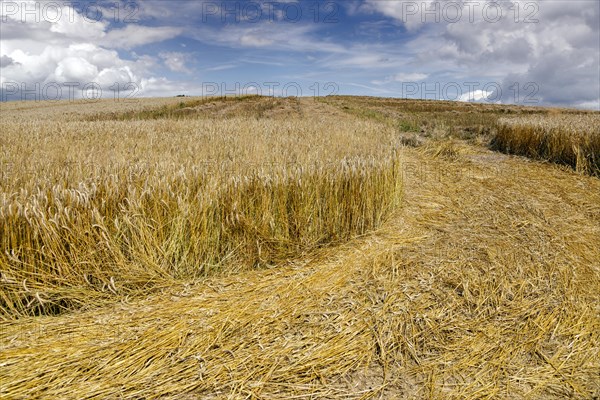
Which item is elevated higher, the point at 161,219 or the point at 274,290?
the point at 161,219

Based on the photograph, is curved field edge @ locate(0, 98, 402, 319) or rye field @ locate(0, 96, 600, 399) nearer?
rye field @ locate(0, 96, 600, 399)

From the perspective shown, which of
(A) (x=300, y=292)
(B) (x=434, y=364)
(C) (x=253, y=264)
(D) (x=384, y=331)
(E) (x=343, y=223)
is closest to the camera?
(B) (x=434, y=364)

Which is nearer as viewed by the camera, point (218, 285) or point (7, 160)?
point (218, 285)

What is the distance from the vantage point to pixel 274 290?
2674mm

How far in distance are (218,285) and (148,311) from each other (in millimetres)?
551

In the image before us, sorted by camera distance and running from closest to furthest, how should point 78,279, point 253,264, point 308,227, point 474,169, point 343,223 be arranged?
point 78,279
point 253,264
point 308,227
point 343,223
point 474,169

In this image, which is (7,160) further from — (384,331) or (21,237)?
(384,331)

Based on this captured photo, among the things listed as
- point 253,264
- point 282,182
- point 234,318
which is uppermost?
point 282,182

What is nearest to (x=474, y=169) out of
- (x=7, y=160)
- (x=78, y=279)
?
(x=78, y=279)

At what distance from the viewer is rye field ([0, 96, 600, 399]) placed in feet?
6.33

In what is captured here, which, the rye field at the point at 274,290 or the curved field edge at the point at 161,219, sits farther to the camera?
the curved field edge at the point at 161,219

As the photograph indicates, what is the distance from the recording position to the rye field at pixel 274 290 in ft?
6.33

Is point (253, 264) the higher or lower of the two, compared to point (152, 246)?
lower

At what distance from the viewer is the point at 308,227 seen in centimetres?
338
